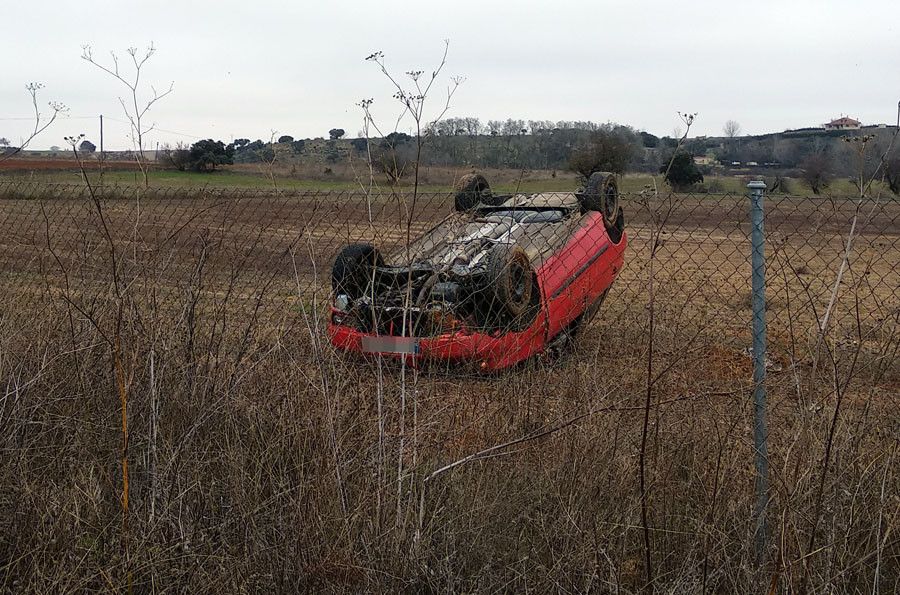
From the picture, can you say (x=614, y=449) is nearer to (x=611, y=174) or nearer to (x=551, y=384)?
(x=551, y=384)

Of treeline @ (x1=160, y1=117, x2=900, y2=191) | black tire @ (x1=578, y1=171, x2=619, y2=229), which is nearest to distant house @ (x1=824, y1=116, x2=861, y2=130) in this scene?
treeline @ (x1=160, y1=117, x2=900, y2=191)

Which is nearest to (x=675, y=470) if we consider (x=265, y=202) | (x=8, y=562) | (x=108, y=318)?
(x=8, y=562)

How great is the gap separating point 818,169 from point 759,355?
2120 millimetres

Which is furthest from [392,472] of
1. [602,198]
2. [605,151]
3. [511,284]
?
[602,198]

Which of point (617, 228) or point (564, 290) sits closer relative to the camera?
point (564, 290)

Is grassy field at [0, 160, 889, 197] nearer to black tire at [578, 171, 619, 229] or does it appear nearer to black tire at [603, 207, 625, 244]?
black tire at [578, 171, 619, 229]

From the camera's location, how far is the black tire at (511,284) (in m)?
5.63

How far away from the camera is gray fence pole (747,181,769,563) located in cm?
299

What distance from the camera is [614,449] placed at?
10.9 ft

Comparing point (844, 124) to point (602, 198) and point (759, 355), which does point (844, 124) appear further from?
point (602, 198)

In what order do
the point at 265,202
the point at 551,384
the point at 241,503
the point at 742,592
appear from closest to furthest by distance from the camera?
the point at 742,592 < the point at 241,503 < the point at 551,384 < the point at 265,202

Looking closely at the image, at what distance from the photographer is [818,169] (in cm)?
475

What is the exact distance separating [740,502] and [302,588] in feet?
5.28

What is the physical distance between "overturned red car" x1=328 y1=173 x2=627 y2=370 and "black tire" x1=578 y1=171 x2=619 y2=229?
0.01 meters
